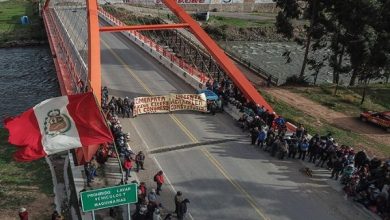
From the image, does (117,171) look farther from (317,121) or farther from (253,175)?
(317,121)

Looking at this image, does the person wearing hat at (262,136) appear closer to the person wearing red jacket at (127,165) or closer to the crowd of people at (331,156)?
the crowd of people at (331,156)

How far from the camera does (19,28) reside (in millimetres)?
70688

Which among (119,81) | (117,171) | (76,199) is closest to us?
(76,199)

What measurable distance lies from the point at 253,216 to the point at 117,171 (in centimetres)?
676

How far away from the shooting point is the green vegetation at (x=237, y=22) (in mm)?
82119

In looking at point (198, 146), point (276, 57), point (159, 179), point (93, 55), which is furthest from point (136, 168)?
point (276, 57)

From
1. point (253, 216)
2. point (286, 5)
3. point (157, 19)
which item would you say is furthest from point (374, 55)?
point (157, 19)

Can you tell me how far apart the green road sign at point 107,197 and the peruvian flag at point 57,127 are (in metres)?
1.93

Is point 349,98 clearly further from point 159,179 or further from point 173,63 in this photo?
point 159,179

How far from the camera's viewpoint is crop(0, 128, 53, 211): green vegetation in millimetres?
20250

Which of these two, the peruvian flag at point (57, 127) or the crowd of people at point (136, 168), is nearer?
the peruvian flag at point (57, 127)

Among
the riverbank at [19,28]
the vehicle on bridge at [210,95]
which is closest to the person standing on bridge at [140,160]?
the vehicle on bridge at [210,95]

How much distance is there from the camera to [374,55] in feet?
127

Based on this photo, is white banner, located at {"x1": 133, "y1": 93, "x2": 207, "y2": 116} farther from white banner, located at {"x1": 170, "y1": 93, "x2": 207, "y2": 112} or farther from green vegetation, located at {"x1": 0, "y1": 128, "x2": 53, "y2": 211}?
→ green vegetation, located at {"x1": 0, "y1": 128, "x2": 53, "y2": 211}
